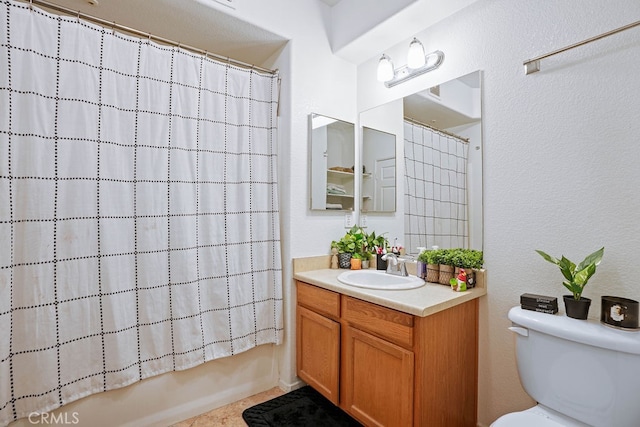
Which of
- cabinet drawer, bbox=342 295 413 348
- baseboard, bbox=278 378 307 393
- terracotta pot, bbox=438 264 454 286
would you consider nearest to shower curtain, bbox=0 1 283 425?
baseboard, bbox=278 378 307 393

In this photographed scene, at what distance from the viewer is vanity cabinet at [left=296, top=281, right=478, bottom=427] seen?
4.41ft

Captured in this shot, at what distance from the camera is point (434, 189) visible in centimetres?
193

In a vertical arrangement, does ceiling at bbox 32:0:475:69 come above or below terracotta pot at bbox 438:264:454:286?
above

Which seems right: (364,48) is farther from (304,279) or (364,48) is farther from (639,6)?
(304,279)

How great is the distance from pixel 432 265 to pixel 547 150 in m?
0.82

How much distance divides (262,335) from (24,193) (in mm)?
1480

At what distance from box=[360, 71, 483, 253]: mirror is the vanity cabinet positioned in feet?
1.59

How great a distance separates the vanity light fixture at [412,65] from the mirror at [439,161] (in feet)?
0.46

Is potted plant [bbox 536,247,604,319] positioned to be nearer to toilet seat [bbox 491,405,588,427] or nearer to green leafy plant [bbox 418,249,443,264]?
toilet seat [bbox 491,405,588,427]

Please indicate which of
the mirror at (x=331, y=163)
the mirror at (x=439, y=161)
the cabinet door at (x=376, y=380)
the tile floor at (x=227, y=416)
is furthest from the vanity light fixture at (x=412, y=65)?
the tile floor at (x=227, y=416)

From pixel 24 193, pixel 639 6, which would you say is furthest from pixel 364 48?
pixel 24 193

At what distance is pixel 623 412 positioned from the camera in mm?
1034

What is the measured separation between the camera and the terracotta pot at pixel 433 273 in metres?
1.75

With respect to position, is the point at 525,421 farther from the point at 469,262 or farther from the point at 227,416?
the point at 227,416
